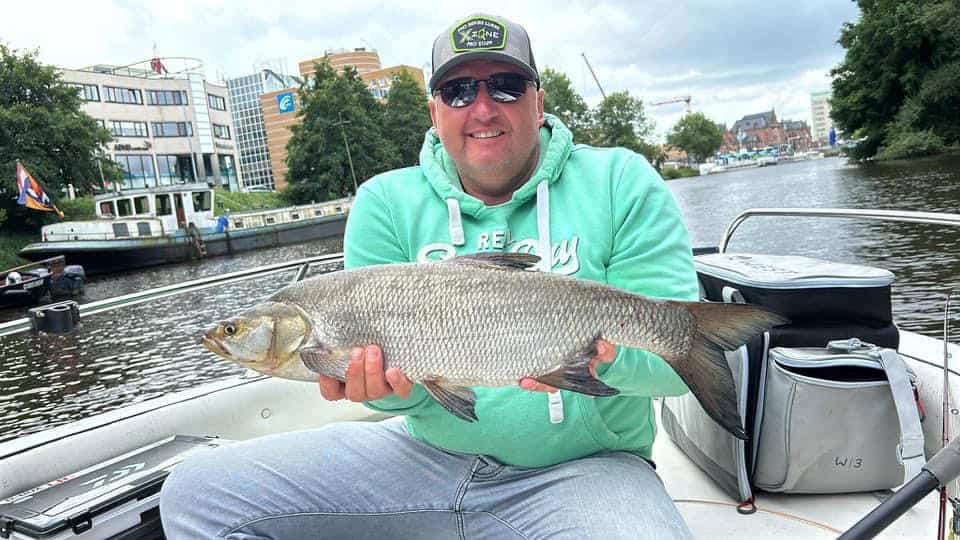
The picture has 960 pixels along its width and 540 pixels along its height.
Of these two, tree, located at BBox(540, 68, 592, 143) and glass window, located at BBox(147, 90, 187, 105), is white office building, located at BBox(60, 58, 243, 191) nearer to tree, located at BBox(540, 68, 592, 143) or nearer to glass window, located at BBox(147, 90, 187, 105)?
glass window, located at BBox(147, 90, 187, 105)

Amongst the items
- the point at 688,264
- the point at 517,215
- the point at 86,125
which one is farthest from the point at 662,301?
the point at 86,125

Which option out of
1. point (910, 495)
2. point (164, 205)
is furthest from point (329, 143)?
point (910, 495)

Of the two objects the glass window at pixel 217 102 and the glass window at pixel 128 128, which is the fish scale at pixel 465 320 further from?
the glass window at pixel 217 102

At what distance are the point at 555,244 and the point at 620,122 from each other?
372ft

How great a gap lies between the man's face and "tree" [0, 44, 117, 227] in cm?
3994

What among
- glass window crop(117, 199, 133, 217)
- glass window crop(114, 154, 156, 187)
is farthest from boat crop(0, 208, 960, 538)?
glass window crop(114, 154, 156, 187)

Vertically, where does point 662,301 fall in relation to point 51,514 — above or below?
above

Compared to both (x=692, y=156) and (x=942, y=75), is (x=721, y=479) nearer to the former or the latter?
(x=942, y=75)

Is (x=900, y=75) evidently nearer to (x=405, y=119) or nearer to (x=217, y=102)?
(x=405, y=119)

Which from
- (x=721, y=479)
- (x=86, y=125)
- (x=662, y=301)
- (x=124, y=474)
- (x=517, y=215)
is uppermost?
(x=86, y=125)

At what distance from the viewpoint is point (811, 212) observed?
13.3ft

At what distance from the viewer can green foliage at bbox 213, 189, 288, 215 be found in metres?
51.8

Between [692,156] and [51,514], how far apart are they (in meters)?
147

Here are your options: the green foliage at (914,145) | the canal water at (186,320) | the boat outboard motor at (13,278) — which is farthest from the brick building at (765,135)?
the boat outboard motor at (13,278)
